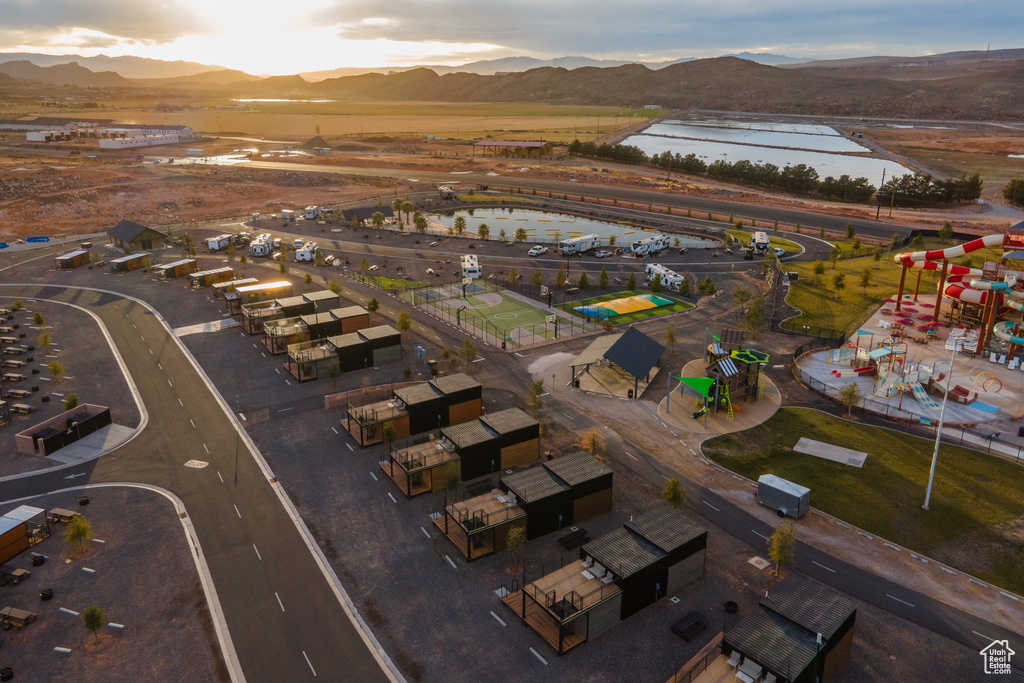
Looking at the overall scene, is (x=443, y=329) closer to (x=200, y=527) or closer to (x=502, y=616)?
(x=200, y=527)

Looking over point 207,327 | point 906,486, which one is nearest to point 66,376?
point 207,327

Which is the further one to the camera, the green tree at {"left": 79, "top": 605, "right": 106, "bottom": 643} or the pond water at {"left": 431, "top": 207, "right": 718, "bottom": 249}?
the pond water at {"left": 431, "top": 207, "right": 718, "bottom": 249}

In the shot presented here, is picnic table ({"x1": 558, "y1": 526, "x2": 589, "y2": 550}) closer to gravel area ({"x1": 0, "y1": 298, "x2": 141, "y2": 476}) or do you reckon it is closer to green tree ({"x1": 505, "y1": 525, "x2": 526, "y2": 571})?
green tree ({"x1": 505, "y1": 525, "x2": 526, "y2": 571})

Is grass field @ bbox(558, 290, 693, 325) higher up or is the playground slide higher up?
grass field @ bbox(558, 290, 693, 325)

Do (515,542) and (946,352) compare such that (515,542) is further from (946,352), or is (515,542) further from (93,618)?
(946,352)

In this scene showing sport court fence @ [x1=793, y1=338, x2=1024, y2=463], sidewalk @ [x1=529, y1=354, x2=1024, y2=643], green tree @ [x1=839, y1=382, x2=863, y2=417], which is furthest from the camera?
green tree @ [x1=839, y1=382, x2=863, y2=417]

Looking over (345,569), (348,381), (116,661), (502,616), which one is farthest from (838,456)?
(116,661)

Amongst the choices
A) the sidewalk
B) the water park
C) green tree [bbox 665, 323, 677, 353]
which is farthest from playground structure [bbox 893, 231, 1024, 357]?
the sidewalk
